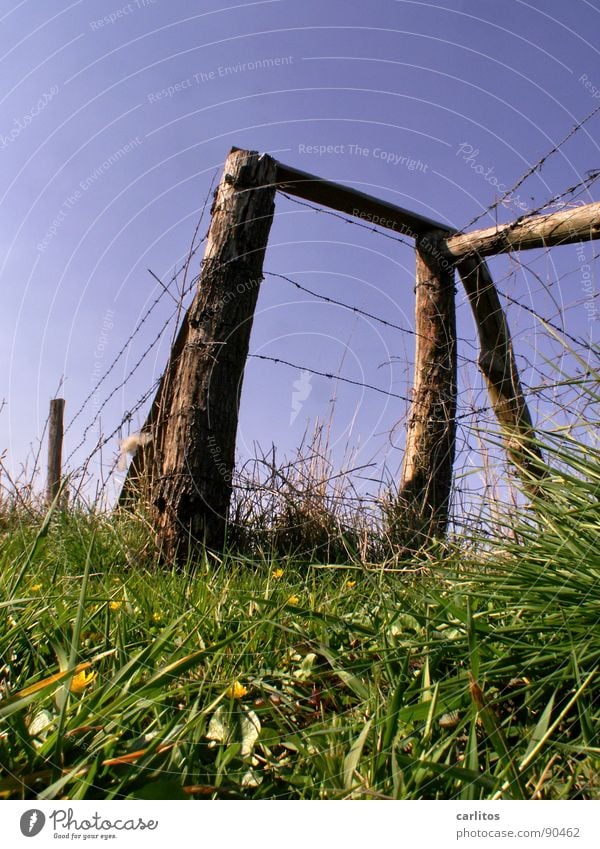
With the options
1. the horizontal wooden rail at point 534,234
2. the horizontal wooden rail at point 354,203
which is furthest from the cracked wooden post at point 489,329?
the horizontal wooden rail at point 354,203

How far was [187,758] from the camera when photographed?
1.28 metres

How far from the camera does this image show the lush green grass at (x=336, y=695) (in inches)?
47.4

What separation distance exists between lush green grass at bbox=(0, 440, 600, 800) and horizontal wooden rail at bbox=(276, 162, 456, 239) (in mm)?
2908

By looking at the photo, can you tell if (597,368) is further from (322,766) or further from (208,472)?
(208,472)

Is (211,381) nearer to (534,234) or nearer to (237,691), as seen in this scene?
(534,234)

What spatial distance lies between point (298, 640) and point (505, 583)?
62 cm

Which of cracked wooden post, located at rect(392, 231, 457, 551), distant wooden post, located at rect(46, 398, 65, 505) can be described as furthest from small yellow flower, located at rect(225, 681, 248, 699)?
distant wooden post, located at rect(46, 398, 65, 505)

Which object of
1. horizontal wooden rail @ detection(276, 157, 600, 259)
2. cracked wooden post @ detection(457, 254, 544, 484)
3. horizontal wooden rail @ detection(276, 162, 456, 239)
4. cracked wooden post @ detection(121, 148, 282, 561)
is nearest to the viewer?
cracked wooden post @ detection(121, 148, 282, 561)

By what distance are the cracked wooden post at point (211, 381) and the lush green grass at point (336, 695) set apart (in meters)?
1.47

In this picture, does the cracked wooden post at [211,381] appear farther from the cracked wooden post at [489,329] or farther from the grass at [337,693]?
the cracked wooden post at [489,329]

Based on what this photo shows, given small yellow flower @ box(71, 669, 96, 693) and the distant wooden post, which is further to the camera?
Result: the distant wooden post

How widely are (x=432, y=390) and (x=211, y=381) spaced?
1674 millimetres

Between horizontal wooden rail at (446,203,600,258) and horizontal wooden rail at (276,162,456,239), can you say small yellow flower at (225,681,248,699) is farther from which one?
horizontal wooden rail at (276,162,456,239)

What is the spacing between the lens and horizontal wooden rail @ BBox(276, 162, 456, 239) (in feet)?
13.6
